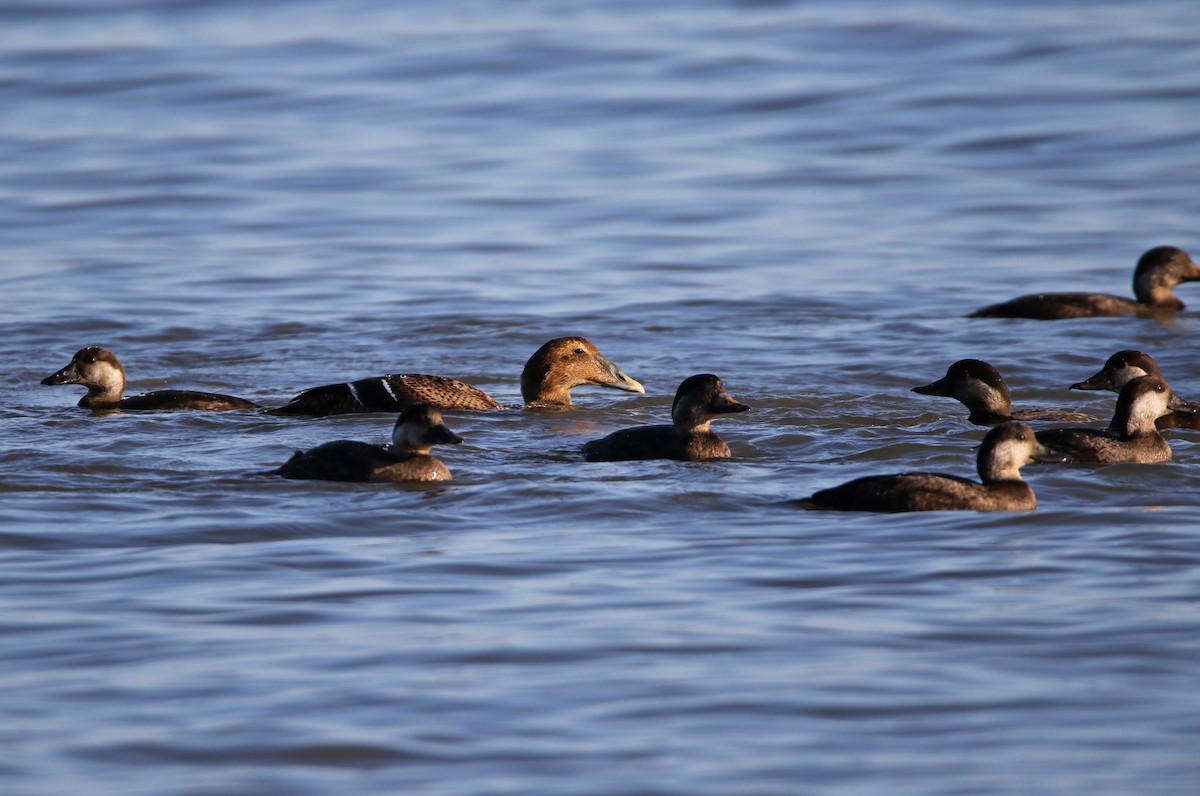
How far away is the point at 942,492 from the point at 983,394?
2584 millimetres

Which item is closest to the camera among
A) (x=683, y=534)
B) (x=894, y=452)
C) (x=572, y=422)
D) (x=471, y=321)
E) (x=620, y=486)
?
(x=683, y=534)

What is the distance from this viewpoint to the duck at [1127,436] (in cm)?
954

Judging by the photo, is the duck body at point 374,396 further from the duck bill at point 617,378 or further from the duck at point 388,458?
the duck at point 388,458

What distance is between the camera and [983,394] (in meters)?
10.8

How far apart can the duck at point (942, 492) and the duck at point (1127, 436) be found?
0.90m

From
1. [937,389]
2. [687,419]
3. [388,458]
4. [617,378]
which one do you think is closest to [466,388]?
[617,378]

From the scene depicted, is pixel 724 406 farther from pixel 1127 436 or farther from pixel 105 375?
pixel 105 375

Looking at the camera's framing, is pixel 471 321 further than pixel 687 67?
No

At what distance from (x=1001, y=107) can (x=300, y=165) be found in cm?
868

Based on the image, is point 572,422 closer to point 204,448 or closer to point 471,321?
point 204,448

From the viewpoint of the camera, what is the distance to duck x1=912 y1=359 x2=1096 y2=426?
35.6 feet

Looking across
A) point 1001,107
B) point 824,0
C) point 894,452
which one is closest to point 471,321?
point 894,452

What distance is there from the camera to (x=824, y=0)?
31.7 metres

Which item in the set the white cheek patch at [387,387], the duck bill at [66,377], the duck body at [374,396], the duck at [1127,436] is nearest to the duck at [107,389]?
the duck bill at [66,377]
